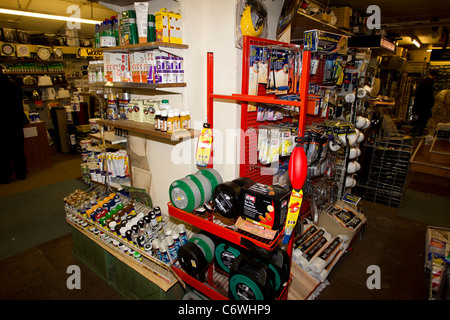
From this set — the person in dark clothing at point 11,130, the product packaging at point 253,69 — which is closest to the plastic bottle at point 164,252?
the product packaging at point 253,69

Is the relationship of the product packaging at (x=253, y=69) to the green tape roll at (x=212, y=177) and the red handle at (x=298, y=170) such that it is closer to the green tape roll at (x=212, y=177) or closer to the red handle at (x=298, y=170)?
the green tape roll at (x=212, y=177)

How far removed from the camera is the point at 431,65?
11.5m

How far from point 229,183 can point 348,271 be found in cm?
214

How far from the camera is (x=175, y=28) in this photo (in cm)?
216

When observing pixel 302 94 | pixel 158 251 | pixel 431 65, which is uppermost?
pixel 431 65

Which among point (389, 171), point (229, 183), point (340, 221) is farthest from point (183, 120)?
point (389, 171)

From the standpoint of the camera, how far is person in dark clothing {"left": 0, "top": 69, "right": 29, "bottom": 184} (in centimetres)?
479

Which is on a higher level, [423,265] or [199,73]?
[199,73]

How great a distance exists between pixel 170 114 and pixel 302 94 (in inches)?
44.3

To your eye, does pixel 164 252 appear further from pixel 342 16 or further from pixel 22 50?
pixel 22 50

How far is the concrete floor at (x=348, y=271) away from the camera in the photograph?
2.59 meters

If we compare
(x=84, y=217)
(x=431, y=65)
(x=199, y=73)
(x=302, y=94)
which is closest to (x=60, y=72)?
(x=84, y=217)

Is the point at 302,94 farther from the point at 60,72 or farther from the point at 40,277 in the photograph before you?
the point at 60,72
